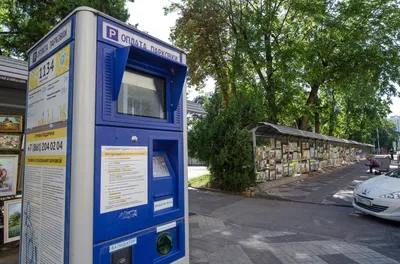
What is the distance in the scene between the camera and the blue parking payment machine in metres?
1.78

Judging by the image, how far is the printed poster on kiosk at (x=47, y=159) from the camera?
188 cm

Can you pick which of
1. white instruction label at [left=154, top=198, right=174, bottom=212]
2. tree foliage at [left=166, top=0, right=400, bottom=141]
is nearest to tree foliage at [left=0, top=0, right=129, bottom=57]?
tree foliage at [left=166, top=0, right=400, bottom=141]

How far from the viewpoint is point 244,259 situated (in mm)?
3895

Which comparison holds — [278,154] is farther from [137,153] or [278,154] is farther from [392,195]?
A: [137,153]

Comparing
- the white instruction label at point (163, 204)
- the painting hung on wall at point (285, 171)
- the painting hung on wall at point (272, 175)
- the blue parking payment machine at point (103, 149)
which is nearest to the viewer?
the blue parking payment machine at point (103, 149)

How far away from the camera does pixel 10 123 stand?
4012 mm

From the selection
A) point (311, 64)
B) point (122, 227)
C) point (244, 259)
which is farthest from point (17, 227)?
point (311, 64)

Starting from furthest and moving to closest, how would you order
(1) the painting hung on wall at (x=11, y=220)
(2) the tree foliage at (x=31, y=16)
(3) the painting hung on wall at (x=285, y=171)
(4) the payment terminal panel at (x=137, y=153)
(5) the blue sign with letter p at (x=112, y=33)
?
(3) the painting hung on wall at (x=285, y=171) → (2) the tree foliage at (x=31, y=16) → (1) the painting hung on wall at (x=11, y=220) → (5) the blue sign with letter p at (x=112, y=33) → (4) the payment terminal panel at (x=137, y=153)

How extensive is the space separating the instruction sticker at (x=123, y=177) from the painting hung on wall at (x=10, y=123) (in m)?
3.09

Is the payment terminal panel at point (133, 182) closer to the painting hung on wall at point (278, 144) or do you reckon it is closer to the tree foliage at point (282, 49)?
the tree foliage at point (282, 49)

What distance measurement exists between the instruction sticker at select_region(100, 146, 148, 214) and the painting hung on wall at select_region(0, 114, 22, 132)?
3095mm

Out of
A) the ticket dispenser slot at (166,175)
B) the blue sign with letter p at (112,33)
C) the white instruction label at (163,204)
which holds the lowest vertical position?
the white instruction label at (163,204)

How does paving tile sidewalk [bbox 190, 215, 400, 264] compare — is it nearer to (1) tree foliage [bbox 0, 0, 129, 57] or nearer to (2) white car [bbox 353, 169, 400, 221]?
(2) white car [bbox 353, 169, 400, 221]

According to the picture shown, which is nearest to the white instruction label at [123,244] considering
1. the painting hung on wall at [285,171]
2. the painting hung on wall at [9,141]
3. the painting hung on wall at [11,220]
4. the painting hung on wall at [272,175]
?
Result: the painting hung on wall at [11,220]
